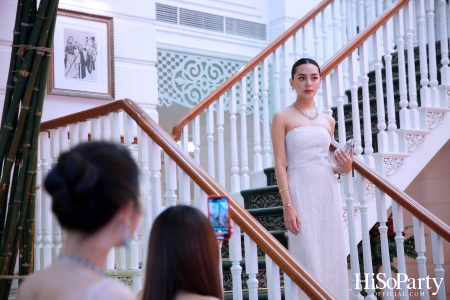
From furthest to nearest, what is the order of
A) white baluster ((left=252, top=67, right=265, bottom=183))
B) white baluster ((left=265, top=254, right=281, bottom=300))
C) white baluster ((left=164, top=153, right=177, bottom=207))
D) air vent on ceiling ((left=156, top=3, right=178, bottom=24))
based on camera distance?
air vent on ceiling ((left=156, top=3, right=178, bottom=24)), white baluster ((left=252, top=67, right=265, bottom=183)), white baluster ((left=164, top=153, right=177, bottom=207)), white baluster ((left=265, top=254, right=281, bottom=300))

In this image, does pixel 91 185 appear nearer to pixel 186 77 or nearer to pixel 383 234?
pixel 383 234

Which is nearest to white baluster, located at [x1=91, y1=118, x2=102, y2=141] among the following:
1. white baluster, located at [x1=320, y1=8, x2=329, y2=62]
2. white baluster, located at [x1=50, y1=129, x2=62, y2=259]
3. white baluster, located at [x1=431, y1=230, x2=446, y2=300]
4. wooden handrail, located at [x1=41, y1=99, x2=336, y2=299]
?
wooden handrail, located at [x1=41, y1=99, x2=336, y2=299]

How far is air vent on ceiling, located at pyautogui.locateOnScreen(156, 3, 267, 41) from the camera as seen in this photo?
581 cm

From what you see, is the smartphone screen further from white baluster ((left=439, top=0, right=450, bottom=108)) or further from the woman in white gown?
white baluster ((left=439, top=0, right=450, bottom=108))

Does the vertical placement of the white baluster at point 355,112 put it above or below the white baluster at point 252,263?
A: above

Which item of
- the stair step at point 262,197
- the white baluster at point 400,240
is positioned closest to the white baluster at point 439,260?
the white baluster at point 400,240

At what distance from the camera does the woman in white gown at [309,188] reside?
10.1 ft

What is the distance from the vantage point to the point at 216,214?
6.47ft

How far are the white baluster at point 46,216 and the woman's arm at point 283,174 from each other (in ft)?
4.02

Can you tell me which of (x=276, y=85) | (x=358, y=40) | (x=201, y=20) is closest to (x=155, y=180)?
(x=358, y=40)

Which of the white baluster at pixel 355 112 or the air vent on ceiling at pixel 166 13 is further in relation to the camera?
the air vent on ceiling at pixel 166 13

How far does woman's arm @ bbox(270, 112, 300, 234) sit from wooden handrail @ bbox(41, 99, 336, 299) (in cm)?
31

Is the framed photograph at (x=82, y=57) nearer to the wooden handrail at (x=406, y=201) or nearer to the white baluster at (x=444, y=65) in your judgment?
the wooden handrail at (x=406, y=201)

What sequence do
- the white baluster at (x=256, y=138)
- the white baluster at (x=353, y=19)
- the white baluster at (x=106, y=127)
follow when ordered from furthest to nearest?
1. the white baluster at (x=353, y=19)
2. the white baluster at (x=256, y=138)
3. the white baluster at (x=106, y=127)
